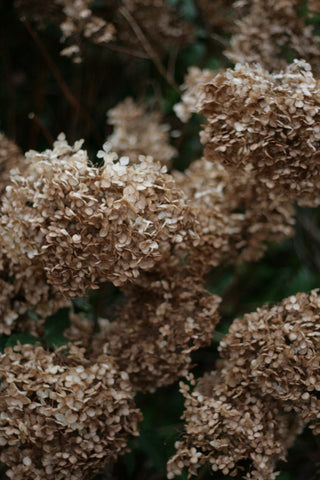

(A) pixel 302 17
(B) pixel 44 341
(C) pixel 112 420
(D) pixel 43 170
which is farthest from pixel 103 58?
(C) pixel 112 420

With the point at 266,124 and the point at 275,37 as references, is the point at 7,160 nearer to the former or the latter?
the point at 266,124

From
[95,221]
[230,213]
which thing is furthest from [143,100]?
[95,221]

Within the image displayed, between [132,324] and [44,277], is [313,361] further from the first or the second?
[44,277]

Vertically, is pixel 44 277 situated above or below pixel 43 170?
below

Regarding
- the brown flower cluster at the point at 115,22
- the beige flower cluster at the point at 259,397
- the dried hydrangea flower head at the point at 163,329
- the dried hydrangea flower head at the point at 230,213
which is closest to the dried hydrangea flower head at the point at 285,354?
the beige flower cluster at the point at 259,397

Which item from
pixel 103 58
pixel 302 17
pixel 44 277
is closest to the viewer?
pixel 44 277

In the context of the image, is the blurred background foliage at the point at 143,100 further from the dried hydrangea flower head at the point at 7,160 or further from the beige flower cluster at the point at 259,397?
the beige flower cluster at the point at 259,397
